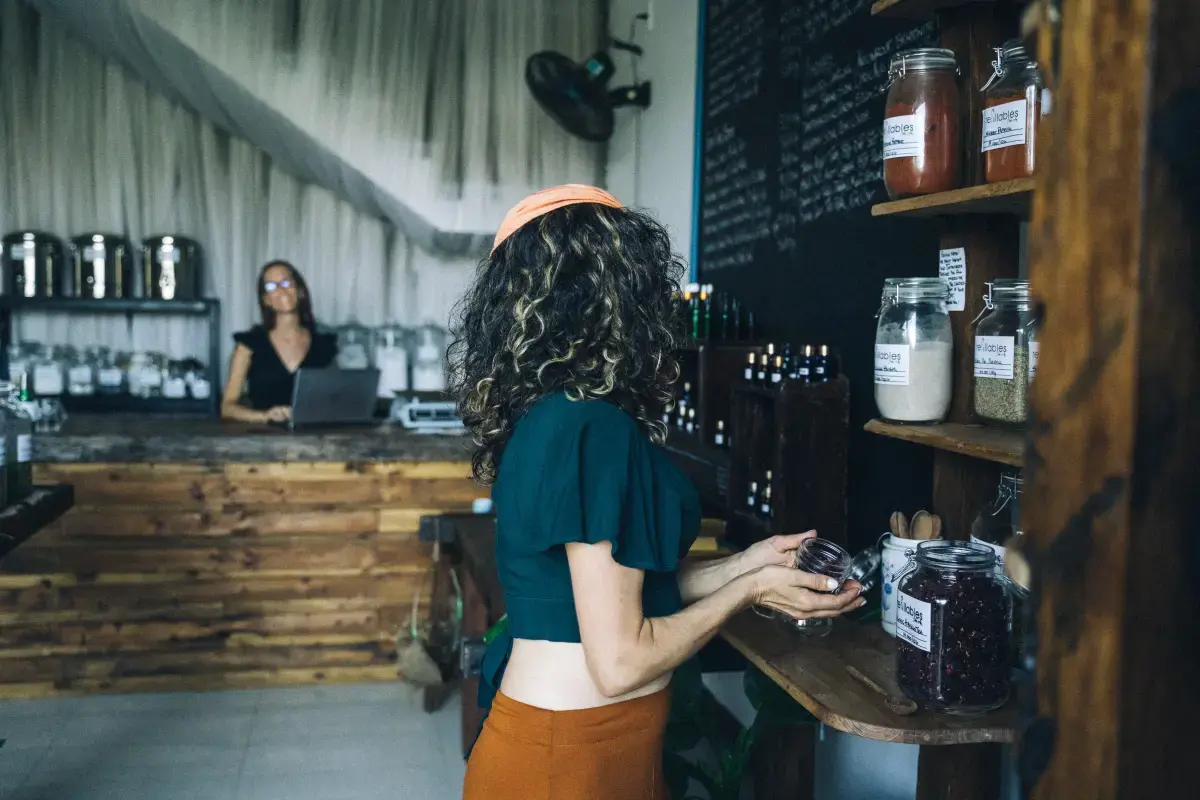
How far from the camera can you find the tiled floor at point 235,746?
9.57 ft

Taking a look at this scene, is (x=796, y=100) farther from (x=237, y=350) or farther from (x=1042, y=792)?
(x=237, y=350)

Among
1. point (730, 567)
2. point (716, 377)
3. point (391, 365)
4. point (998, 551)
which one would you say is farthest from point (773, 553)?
point (391, 365)

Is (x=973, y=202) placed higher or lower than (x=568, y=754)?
higher

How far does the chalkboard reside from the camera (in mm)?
2152

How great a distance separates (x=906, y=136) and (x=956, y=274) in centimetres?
28

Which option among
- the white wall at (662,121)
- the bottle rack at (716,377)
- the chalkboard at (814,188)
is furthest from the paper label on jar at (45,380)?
the bottle rack at (716,377)

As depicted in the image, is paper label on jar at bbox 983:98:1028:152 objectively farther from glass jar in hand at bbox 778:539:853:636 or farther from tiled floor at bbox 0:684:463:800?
tiled floor at bbox 0:684:463:800

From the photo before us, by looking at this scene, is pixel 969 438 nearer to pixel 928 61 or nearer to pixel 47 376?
pixel 928 61

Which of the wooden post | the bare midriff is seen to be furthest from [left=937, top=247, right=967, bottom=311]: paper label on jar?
the wooden post

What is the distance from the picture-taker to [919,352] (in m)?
1.56

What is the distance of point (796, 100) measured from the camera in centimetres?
268

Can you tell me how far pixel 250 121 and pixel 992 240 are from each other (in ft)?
13.0

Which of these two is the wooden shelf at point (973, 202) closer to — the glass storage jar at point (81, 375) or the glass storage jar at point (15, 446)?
the glass storage jar at point (15, 446)

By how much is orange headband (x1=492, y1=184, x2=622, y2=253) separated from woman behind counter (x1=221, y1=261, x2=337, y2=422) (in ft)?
10.8
